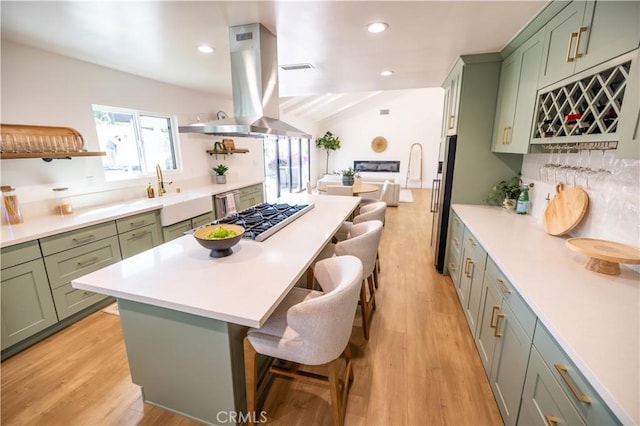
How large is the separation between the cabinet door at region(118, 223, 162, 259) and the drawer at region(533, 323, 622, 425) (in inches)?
126

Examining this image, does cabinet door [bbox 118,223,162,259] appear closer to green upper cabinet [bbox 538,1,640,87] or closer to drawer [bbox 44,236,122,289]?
drawer [bbox 44,236,122,289]

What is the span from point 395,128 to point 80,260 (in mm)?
9659

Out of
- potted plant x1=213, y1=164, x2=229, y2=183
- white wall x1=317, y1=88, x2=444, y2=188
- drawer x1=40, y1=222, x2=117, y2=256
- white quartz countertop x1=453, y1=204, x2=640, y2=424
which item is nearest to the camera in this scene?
white quartz countertop x1=453, y1=204, x2=640, y2=424

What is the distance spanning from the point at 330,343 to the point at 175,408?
1015 mm


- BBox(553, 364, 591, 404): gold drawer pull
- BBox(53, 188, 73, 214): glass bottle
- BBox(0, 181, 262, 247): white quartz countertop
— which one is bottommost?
BBox(553, 364, 591, 404): gold drawer pull

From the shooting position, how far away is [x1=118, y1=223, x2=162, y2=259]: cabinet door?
2669 millimetres

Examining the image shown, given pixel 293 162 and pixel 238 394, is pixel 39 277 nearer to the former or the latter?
pixel 238 394

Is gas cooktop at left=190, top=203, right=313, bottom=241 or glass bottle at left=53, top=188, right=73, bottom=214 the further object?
glass bottle at left=53, top=188, right=73, bottom=214

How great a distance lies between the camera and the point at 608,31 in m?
1.25

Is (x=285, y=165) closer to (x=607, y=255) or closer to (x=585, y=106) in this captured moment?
(x=585, y=106)

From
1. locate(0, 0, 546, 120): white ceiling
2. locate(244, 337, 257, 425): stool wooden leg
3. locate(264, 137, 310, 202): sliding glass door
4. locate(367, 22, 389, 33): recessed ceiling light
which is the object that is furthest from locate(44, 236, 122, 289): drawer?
locate(264, 137, 310, 202): sliding glass door

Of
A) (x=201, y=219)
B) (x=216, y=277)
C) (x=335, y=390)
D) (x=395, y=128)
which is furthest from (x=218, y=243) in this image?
(x=395, y=128)

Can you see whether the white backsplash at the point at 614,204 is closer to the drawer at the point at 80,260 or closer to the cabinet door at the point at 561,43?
the cabinet door at the point at 561,43

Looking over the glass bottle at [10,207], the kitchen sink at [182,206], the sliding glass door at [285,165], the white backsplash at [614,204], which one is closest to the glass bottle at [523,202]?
the white backsplash at [614,204]
